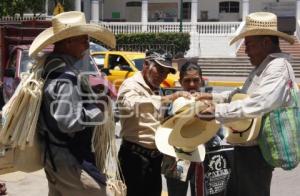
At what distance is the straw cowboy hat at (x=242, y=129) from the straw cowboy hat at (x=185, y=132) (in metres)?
0.14

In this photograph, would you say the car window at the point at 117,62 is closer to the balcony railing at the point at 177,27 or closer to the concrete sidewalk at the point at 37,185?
the concrete sidewalk at the point at 37,185

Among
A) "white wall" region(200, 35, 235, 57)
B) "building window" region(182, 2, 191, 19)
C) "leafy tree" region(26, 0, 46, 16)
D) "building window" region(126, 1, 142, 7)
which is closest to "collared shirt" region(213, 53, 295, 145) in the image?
"leafy tree" region(26, 0, 46, 16)

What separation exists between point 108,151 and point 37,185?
3.46 m

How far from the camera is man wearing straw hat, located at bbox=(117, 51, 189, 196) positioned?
4.23 metres

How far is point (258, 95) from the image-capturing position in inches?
145

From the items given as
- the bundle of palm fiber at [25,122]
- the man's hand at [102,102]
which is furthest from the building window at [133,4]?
the bundle of palm fiber at [25,122]

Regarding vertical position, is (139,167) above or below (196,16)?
below

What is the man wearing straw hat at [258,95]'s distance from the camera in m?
3.69

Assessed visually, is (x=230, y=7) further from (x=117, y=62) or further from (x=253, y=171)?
(x=253, y=171)

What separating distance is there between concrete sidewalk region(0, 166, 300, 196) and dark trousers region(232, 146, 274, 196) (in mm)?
2731

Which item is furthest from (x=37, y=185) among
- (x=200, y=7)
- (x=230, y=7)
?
(x=200, y=7)

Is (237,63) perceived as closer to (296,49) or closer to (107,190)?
(296,49)

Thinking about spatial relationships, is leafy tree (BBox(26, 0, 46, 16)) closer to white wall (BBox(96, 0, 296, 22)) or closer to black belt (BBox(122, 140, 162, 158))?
white wall (BBox(96, 0, 296, 22))

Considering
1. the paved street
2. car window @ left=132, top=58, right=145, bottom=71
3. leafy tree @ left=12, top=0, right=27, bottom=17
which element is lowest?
the paved street
